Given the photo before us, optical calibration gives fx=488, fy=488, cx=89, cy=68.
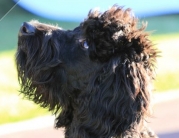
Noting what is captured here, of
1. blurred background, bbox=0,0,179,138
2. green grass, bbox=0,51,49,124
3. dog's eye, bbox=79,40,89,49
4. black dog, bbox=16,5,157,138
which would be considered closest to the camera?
black dog, bbox=16,5,157,138

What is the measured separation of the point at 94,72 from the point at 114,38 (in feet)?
0.86

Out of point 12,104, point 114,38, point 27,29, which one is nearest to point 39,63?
point 27,29

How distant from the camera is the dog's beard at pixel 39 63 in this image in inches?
125

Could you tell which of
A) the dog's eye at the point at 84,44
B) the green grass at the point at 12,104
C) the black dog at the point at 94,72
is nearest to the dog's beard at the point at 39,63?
the black dog at the point at 94,72

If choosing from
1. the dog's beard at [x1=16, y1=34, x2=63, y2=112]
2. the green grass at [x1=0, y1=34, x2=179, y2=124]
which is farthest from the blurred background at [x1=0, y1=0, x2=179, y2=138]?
the dog's beard at [x1=16, y1=34, x2=63, y2=112]

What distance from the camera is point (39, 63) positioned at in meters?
3.18

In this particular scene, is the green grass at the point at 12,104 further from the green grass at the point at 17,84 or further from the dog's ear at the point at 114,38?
the dog's ear at the point at 114,38

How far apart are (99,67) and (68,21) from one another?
745cm

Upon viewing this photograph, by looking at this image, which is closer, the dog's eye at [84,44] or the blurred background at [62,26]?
the dog's eye at [84,44]

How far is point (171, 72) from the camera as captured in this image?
7957 millimetres

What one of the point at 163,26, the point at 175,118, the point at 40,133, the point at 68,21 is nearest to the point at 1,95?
the point at 40,133

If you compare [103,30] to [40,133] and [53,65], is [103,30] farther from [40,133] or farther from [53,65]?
[40,133]

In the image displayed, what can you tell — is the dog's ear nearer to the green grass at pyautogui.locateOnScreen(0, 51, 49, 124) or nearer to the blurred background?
the green grass at pyautogui.locateOnScreen(0, 51, 49, 124)

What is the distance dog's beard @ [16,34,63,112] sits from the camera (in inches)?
125
